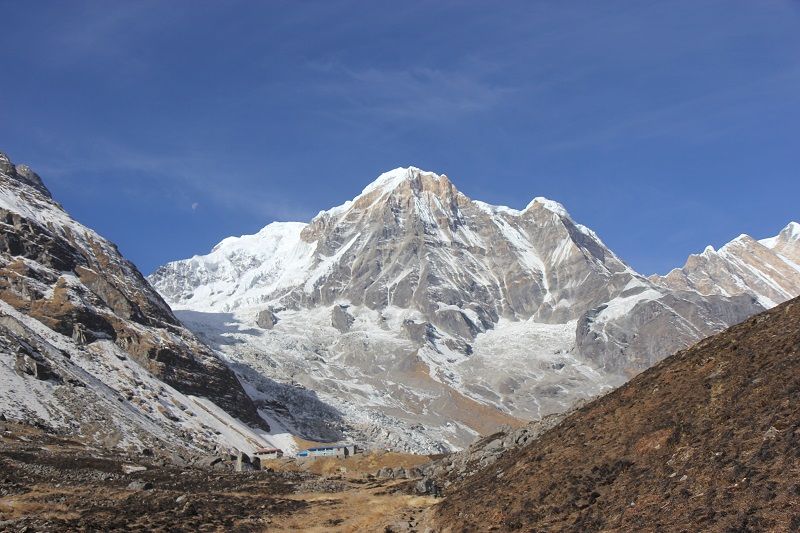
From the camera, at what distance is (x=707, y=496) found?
1032 inches

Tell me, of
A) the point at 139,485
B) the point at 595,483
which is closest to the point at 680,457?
the point at 595,483

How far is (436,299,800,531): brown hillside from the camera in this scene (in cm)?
2552

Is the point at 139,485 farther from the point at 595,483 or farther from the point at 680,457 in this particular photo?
the point at 680,457

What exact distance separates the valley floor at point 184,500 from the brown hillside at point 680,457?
6102mm

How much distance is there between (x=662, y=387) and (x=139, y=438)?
11467cm

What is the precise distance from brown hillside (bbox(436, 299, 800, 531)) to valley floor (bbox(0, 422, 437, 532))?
A: 6102 mm

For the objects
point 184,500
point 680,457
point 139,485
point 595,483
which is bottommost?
point 184,500

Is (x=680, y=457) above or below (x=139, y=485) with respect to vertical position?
above

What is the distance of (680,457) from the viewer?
30016 millimetres

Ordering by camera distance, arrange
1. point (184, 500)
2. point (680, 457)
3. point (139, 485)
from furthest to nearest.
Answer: point (139, 485)
point (184, 500)
point (680, 457)

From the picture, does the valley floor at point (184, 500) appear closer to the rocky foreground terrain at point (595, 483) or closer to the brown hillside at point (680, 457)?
the rocky foreground terrain at point (595, 483)

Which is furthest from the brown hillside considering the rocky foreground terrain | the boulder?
the boulder

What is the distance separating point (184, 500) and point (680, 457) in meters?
29.5

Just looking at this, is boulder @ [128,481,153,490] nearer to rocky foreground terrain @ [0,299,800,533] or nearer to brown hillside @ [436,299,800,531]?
rocky foreground terrain @ [0,299,800,533]
